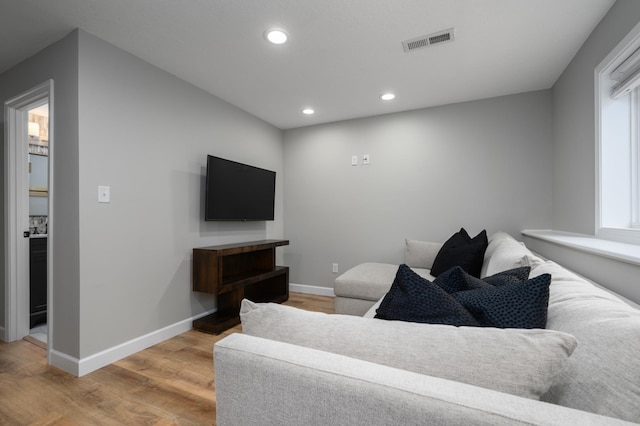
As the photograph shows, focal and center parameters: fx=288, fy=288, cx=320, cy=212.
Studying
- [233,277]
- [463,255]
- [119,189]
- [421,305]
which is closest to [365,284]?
[463,255]

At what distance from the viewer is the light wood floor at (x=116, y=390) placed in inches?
63.0

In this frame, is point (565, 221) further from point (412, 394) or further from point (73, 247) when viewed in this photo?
point (73, 247)

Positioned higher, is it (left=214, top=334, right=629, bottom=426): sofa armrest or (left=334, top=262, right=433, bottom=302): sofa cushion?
(left=214, top=334, right=629, bottom=426): sofa armrest

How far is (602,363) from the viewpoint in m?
0.58

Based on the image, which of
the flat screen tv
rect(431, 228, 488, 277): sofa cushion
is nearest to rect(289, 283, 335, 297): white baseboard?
the flat screen tv

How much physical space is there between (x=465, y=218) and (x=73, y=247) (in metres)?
3.68

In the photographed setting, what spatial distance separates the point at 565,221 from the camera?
2596mm

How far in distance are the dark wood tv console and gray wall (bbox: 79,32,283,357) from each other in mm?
157

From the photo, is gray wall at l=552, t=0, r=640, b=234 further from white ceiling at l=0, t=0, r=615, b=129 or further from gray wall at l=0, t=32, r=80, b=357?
gray wall at l=0, t=32, r=80, b=357

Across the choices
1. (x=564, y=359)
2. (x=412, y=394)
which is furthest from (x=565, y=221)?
(x=412, y=394)

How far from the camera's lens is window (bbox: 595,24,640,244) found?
1757mm

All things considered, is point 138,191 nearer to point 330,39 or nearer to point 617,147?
point 330,39

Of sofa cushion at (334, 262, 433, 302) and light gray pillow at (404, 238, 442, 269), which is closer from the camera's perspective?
sofa cushion at (334, 262, 433, 302)

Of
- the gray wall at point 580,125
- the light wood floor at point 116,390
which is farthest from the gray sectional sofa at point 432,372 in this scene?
the gray wall at point 580,125
